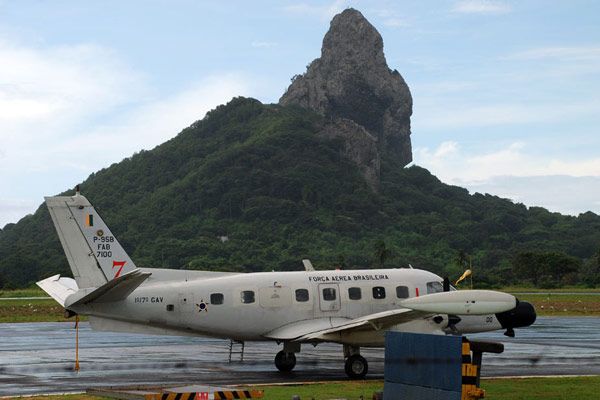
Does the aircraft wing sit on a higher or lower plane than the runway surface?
higher

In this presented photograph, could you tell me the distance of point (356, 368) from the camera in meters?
23.8

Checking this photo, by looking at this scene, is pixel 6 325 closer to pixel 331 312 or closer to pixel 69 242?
pixel 69 242

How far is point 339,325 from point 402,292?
264cm

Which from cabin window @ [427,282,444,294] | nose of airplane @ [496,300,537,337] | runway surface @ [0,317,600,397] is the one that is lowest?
runway surface @ [0,317,600,397]

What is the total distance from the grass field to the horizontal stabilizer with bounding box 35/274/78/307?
6736 mm

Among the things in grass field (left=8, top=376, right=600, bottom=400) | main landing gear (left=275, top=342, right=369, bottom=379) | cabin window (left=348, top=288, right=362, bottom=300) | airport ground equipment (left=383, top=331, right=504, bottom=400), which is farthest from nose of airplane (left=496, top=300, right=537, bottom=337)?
airport ground equipment (left=383, top=331, right=504, bottom=400)

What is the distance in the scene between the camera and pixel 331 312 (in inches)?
993

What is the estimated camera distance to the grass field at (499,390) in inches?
760

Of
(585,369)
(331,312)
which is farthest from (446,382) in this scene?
(585,369)

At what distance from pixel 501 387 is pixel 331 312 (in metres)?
6.29

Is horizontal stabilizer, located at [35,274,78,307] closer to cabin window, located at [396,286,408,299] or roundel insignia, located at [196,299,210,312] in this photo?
roundel insignia, located at [196,299,210,312]

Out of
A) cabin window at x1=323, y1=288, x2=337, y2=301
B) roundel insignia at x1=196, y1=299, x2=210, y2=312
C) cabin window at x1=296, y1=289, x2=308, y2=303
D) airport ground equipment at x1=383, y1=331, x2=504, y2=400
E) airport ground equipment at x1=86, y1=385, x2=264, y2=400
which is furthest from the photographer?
cabin window at x1=323, y1=288, x2=337, y2=301

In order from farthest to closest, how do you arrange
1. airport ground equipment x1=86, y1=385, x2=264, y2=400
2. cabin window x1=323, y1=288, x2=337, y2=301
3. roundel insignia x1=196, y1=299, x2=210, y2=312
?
cabin window x1=323, y1=288, x2=337, y2=301 → roundel insignia x1=196, y1=299, x2=210, y2=312 → airport ground equipment x1=86, y1=385, x2=264, y2=400

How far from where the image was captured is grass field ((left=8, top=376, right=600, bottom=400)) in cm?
1931
